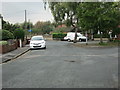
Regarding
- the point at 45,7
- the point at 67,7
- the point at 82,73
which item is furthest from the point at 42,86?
the point at 45,7

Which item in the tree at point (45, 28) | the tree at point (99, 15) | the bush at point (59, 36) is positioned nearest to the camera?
the tree at point (99, 15)

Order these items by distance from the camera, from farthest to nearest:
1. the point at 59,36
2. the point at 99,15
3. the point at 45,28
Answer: the point at 45,28 → the point at 59,36 → the point at 99,15

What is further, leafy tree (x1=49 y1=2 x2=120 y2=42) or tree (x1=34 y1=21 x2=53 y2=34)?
tree (x1=34 y1=21 x2=53 y2=34)

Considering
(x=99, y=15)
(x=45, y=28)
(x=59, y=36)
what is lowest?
(x=59, y=36)

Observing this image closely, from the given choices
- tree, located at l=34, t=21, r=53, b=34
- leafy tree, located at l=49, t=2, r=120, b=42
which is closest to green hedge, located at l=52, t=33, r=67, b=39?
leafy tree, located at l=49, t=2, r=120, b=42

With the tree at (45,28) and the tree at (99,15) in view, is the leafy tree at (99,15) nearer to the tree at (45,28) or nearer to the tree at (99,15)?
the tree at (99,15)

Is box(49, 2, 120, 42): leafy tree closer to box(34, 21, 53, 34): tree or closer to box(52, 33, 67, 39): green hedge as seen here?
box(52, 33, 67, 39): green hedge

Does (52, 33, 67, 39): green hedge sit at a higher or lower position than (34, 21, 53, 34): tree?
lower

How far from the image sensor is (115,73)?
29.8ft

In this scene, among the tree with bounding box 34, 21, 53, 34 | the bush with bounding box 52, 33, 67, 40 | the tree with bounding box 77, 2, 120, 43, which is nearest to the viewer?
the tree with bounding box 77, 2, 120, 43

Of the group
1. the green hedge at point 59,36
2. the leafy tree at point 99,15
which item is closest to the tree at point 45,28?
the green hedge at point 59,36

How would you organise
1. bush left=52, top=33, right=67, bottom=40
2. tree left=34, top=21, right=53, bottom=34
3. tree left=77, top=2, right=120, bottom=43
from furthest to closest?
tree left=34, top=21, right=53, bottom=34 < bush left=52, top=33, right=67, bottom=40 < tree left=77, top=2, right=120, bottom=43

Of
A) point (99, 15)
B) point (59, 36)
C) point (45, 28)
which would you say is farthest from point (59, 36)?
point (45, 28)

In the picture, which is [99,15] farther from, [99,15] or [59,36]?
[59,36]
